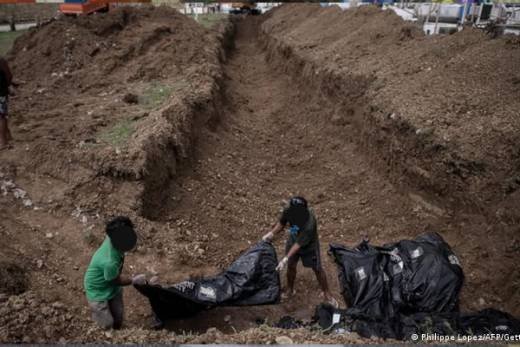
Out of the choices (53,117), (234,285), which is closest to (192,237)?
(234,285)

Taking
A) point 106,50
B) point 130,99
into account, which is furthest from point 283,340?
point 106,50

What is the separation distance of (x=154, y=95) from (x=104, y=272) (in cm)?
632

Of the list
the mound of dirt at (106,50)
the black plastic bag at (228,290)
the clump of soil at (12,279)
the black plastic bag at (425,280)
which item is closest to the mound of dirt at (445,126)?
the black plastic bag at (425,280)

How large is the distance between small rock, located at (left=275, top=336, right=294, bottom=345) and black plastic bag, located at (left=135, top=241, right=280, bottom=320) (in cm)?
146

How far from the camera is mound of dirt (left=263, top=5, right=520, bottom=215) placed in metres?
5.67

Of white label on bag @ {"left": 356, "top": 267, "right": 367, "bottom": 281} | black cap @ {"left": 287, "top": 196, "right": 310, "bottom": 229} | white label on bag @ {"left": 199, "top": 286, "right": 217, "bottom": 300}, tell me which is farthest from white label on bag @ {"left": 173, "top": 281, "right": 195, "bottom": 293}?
white label on bag @ {"left": 356, "top": 267, "right": 367, "bottom": 281}

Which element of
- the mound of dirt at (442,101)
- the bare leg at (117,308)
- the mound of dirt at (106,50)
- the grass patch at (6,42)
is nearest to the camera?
the bare leg at (117,308)

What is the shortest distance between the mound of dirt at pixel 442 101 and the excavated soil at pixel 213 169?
0.14 ft

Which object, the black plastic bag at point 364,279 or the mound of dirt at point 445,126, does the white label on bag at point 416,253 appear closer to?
the black plastic bag at point 364,279

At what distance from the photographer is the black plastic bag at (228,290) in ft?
13.7

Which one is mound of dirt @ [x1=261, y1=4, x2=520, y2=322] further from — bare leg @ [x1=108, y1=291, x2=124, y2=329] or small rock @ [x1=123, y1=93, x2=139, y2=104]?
small rock @ [x1=123, y1=93, x2=139, y2=104]

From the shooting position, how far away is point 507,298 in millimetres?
4820

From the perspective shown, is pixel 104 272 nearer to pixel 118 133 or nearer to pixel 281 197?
pixel 118 133

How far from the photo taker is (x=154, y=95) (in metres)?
9.23
